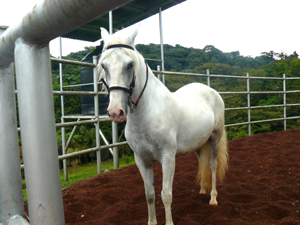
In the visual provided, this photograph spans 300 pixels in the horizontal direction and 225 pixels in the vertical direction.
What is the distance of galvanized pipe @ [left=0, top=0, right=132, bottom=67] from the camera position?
0.58 metres

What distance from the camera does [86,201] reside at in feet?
7.98

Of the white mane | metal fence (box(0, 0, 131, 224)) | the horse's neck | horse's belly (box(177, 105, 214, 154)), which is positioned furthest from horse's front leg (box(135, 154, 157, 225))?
metal fence (box(0, 0, 131, 224))

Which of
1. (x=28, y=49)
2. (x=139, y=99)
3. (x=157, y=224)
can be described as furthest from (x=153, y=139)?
(x=28, y=49)

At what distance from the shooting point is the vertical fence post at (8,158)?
1.07 metres

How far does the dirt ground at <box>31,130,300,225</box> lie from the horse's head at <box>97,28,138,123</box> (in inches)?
45.4

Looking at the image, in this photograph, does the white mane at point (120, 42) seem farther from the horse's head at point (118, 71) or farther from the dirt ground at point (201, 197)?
the dirt ground at point (201, 197)

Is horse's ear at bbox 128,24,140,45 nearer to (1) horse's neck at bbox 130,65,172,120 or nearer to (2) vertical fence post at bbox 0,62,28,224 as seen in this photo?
(1) horse's neck at bbox 130,65,172,120

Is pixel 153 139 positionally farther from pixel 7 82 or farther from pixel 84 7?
pixel 84 7

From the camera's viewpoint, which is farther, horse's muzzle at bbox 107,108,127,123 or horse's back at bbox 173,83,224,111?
horse's back at bbox 173,83,224,111

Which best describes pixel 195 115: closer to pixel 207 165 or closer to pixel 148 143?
pixel 148 143

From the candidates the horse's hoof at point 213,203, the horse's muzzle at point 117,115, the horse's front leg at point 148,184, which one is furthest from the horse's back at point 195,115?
the horse's muzzle at point 117,115

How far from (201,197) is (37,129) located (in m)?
2.21

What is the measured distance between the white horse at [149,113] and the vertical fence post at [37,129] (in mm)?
498

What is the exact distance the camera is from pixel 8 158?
3.54 feet
